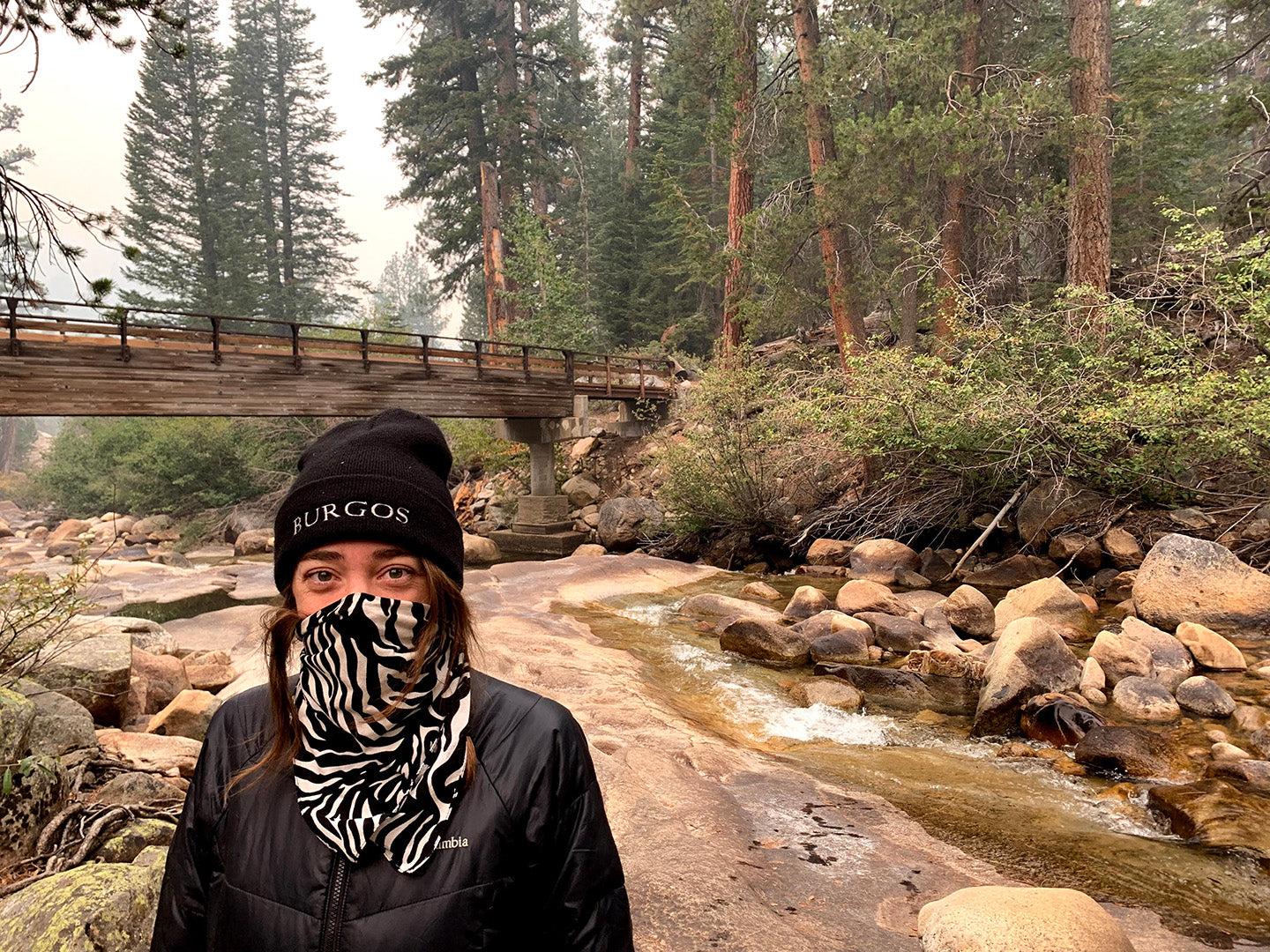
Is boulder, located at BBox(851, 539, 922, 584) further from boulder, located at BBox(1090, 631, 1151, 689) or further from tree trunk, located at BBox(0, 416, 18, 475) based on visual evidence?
tree trunk, located at BBox(0, 416, 18, 475)

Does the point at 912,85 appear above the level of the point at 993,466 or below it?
Result: above

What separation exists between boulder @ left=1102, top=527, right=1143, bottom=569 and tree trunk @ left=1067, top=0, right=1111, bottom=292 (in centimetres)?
464

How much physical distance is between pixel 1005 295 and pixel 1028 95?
5326 millimetres

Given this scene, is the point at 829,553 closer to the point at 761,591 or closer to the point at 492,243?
the point at 761,591

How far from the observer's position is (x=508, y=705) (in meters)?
1.50

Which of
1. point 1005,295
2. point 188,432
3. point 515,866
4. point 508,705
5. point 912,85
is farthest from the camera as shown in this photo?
point 188,432

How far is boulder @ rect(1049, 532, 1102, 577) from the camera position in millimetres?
11258

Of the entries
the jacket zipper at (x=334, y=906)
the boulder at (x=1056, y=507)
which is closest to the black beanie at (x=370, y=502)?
the jacket zipper at (x=334, y=906)

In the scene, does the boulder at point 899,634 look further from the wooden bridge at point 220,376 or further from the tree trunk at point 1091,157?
the wooden bridge at point 220,376

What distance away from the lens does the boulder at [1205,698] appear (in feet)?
21.4

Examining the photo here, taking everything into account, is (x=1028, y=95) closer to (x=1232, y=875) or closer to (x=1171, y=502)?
(x=1171, y=502)

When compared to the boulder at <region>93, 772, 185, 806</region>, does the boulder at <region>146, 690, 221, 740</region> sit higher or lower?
lower

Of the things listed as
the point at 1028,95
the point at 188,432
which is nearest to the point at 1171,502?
the point at 1028,95

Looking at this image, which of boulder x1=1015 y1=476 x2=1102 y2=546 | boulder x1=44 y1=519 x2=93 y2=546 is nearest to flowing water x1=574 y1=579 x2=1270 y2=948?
boulder x1=1015 y1=476 x2=1102 y2=546
